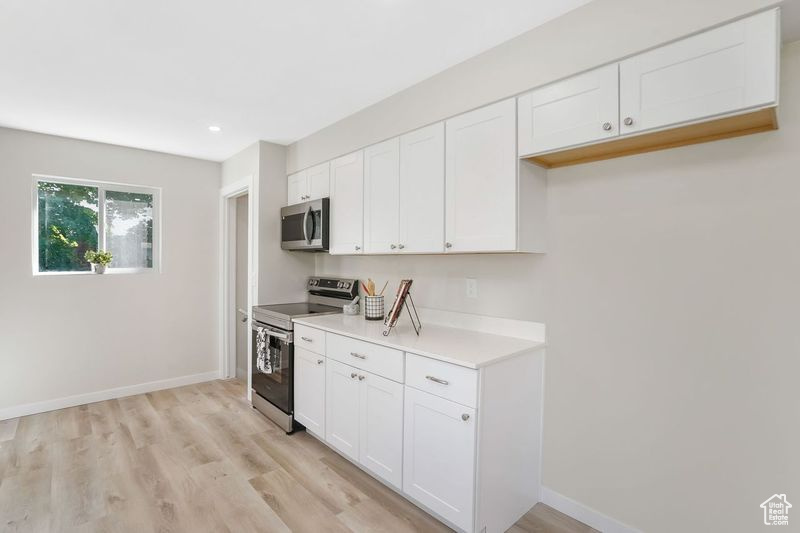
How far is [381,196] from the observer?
8.89ft

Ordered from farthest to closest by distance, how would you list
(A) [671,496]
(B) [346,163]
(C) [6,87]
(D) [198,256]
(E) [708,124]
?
(D) [198,256], (B) [346,163], (C) [6,87], (A) [671,496], (E) [708,124]

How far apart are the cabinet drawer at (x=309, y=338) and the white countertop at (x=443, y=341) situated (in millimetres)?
45

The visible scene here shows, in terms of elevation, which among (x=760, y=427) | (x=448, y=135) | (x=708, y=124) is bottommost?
(x=760, y=427)

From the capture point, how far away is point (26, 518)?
6.71ft

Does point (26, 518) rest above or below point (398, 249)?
below

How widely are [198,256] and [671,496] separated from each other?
4.39 m

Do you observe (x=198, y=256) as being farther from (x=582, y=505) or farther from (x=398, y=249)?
(x=582, y=505)

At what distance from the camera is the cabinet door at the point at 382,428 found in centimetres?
213

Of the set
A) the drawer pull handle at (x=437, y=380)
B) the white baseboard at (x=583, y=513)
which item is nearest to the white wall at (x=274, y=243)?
the drawer pull handle at (x=437, y=380)

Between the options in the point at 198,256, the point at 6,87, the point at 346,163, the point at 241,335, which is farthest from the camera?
the point at 241,335

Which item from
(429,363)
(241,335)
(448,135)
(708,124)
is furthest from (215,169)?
(708,124)

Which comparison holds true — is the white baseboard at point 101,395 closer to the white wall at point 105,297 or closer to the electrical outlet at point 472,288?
the white wall at point 105,297

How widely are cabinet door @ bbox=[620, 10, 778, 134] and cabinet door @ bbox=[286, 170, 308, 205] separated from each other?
2649mm

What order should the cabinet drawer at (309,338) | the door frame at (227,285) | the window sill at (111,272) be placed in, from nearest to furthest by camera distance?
the cabinet drawer at (309,338)
the window sill at (111,272)
the door frame at (227,285)
